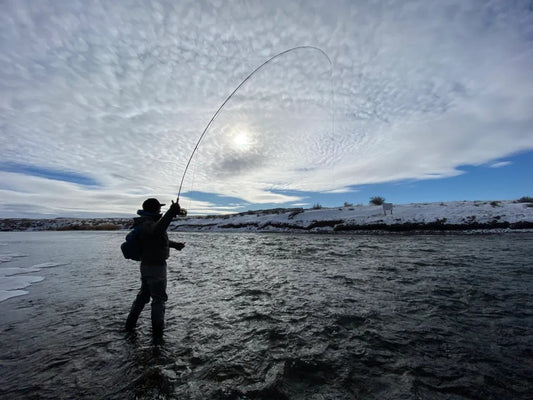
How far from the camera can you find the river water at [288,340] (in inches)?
136

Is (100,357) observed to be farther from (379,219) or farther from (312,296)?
(379,219)

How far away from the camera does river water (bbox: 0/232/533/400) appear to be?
136 inches

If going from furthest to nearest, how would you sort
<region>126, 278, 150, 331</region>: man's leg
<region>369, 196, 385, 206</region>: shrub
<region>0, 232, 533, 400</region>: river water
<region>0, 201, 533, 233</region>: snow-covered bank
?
1. <region>369, 196, 385, 206</region>: shrub
2. <region>0, 201, 533, 233</region>: snow-covered bank
3. <region>126, 278, 150, 331</region>: man's leg
4. <region>0, 232, 533, 400</region>: river water

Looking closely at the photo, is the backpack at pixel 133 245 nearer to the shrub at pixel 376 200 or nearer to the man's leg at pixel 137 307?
the man's leg at pixel 137 307

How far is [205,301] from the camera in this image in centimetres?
753

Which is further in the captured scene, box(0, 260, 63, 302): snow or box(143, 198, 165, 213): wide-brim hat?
box(0, 260, 63, 302): snow

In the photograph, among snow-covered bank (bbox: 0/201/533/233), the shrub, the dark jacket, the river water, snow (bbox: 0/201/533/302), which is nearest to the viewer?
the river water

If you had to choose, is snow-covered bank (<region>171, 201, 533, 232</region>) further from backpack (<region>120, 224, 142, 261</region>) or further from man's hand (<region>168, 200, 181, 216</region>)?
backpack (<region>120, 224, 142, 261</region>)

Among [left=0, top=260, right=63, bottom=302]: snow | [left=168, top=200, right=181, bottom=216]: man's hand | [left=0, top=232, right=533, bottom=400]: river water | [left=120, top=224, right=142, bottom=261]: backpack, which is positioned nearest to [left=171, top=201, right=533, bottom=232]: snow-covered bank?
[left=0, top=232, right=533, bottom=400]: river water

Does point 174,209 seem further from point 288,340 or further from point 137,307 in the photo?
point 288,340

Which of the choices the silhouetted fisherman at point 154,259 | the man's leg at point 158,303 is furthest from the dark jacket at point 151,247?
the man's leg at point 158,303

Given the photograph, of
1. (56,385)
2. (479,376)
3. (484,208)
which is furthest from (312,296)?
(484,208)

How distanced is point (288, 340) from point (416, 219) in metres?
29.3

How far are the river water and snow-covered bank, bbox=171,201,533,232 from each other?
19.4 meters
